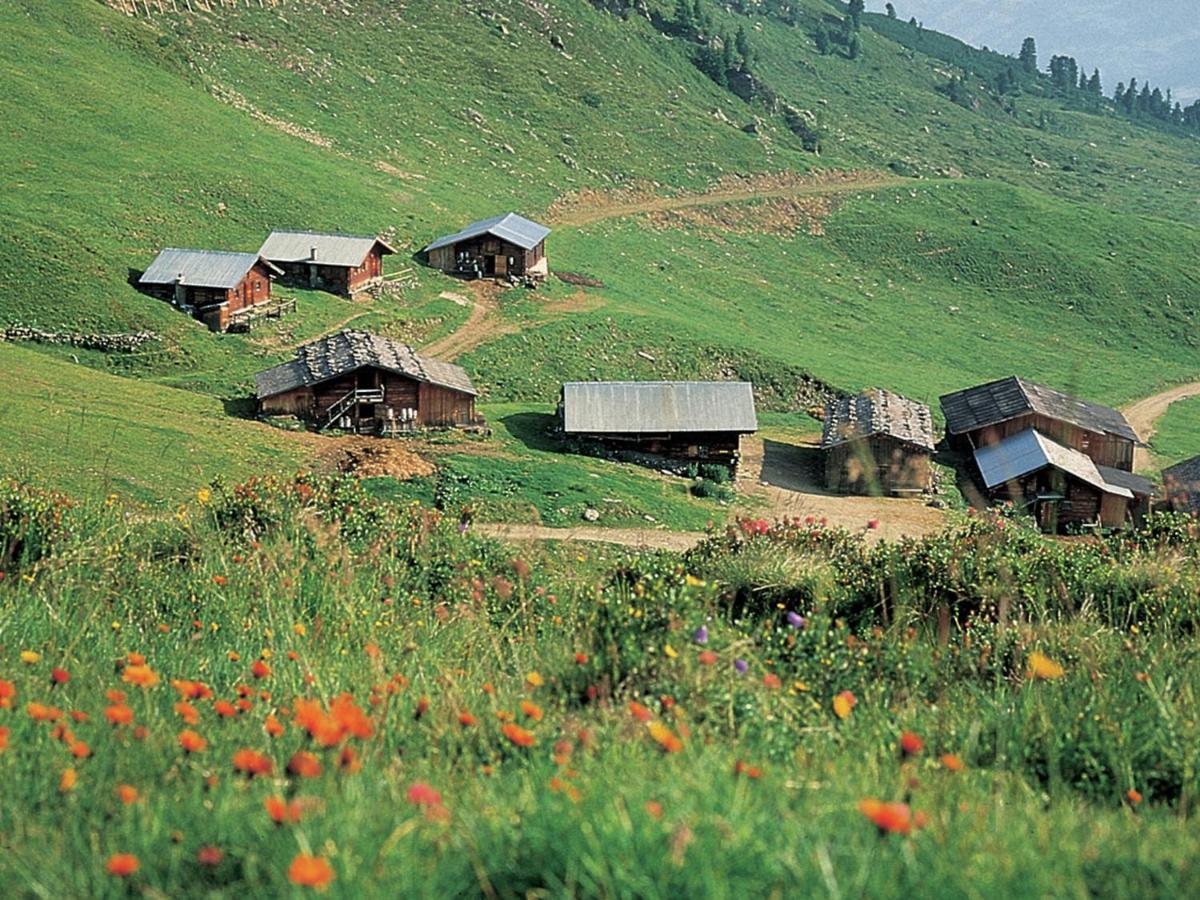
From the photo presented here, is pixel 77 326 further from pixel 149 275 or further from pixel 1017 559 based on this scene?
pixel 1017 559

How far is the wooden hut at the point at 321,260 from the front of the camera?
213 feet

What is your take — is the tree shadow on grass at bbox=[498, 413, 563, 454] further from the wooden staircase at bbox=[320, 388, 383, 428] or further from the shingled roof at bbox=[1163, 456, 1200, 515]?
the shingled roof at bbox=[1163, 456, 1200, 515]

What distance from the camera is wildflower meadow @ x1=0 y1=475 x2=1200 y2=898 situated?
4.71m

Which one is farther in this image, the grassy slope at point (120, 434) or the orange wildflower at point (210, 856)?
the grassy slope at point (120, 434)

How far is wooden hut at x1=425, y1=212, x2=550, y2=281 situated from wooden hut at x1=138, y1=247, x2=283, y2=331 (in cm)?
1624

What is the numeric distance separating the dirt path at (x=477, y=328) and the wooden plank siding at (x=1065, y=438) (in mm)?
24558

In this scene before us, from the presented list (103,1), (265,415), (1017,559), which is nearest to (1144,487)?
(265,415)

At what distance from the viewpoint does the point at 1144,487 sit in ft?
170

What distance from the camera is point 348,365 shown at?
47219 mm

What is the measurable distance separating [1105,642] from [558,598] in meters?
4.83

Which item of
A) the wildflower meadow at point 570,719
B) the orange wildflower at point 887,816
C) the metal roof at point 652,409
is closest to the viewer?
the orange wildflower at point 887,816

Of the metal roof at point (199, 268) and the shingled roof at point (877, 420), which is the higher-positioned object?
the metal roof at point (199, 268)

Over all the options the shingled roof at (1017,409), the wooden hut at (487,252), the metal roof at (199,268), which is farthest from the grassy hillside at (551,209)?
the shingled roof at (1017,409)

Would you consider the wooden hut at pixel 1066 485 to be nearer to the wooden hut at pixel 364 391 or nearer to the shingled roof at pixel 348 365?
the wooden hut at pixel 364 391
